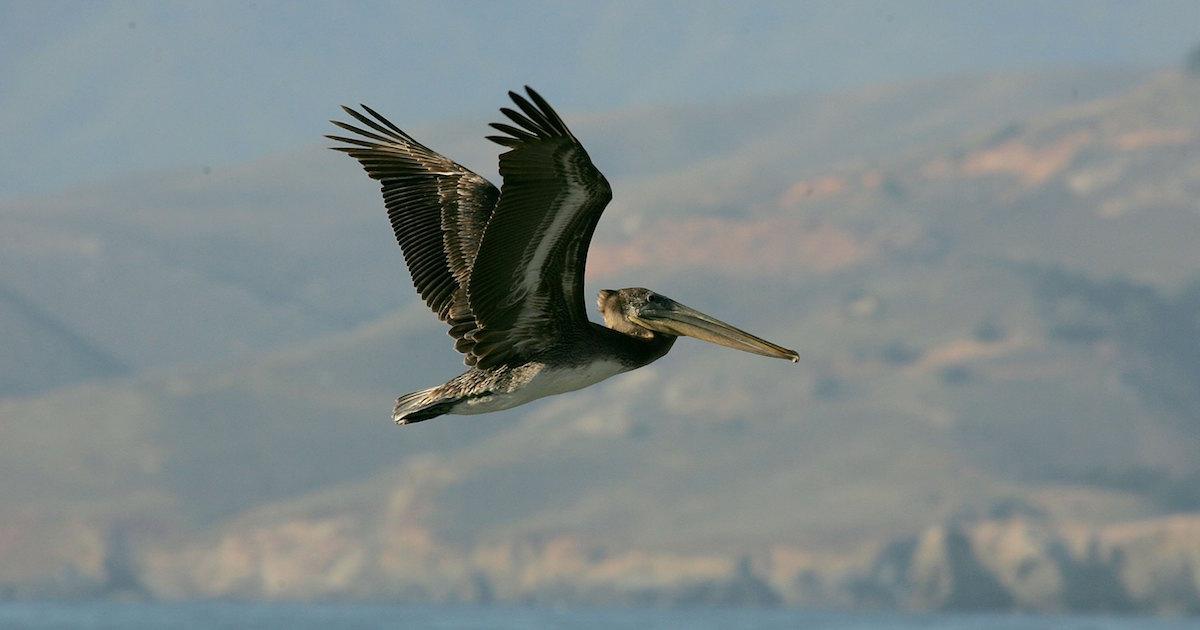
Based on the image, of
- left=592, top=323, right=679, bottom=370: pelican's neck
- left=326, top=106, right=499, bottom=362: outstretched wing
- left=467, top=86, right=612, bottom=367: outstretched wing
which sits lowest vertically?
left=592, top=323, right=679, bottom=370: pelican's neck

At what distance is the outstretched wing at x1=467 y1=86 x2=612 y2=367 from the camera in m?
14.0

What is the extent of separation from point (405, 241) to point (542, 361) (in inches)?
102

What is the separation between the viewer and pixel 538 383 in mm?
15664

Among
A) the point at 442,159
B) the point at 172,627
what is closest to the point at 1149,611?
the point at 172,627

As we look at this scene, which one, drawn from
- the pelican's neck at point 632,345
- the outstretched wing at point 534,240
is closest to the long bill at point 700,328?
the pelican's neck at point 632,345

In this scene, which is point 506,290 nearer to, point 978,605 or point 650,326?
point 650,326

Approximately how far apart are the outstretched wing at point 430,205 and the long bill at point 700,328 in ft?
6.07

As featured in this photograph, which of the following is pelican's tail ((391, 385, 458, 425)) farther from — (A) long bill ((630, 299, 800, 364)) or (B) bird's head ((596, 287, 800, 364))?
(A) long bill ((630, 299, 800, 364))

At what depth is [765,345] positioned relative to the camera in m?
15.1

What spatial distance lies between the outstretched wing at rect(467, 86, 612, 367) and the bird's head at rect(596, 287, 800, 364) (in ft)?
2.21

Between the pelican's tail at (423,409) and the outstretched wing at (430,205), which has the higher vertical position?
the outstretched wing at (430,205)

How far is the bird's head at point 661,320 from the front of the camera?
50.3 feet

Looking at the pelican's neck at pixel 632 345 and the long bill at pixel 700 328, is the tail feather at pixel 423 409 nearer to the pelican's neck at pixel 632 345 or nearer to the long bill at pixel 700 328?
the pelican's neck at pixel 632 345

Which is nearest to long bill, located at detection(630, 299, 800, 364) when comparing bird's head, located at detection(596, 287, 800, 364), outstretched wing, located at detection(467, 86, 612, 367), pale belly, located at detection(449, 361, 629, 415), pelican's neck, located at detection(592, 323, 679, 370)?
bird's head, located at detection(596, 287, 800, 364)
